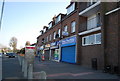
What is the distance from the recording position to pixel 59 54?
24.4 meters

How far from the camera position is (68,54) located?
2091 centimetres

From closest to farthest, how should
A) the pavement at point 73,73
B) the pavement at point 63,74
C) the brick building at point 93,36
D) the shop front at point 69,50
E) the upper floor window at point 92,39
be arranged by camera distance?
the pavement at point 63,74 → the pavement at point 73,73 → the brick building at point 93,36 → the upper floor window at point 92,39 → the shop front at point 69,50

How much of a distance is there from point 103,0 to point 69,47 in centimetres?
940

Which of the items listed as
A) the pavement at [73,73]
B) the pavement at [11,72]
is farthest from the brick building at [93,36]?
the pavement at [11,72]

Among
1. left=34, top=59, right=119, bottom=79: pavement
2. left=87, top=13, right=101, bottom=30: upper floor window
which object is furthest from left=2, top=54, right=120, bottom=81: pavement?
left=87, top=13, right=101, bottom=30: upper floor window

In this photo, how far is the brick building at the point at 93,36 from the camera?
11.8m

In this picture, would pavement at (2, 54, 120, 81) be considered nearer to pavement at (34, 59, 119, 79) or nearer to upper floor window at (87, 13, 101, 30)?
pavement at (34, 59, 119, 79)

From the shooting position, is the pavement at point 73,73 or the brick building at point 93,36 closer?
the pavement at point 73,73

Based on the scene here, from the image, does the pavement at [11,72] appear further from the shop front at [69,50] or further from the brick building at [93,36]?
the shop front at [69,50]

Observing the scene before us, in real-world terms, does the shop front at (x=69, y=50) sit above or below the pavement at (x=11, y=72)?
above

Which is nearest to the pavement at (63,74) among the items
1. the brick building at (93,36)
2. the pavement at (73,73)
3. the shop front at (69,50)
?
the pavement at (73,73)

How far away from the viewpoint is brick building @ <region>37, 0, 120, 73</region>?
38.8 feet

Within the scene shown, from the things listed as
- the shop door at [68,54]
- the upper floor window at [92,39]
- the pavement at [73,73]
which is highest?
the upper floor window at [92,39]

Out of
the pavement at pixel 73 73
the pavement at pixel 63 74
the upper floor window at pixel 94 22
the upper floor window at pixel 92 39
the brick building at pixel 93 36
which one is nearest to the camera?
the pavement at pixel 63 74
